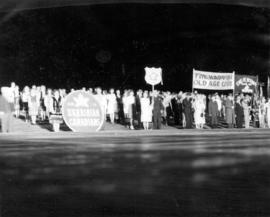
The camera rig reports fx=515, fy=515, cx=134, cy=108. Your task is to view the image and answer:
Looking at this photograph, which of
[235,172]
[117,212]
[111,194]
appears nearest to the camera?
[117,212]

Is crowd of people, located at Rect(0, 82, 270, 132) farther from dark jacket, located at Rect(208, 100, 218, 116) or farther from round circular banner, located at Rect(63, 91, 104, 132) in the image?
round circular banner, located at Rect(63, 91, 104, 132)

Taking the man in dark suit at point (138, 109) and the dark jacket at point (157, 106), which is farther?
the man in dark suit at point (138, 109)

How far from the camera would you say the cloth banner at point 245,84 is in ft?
63.0

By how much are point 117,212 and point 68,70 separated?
63.0 ft

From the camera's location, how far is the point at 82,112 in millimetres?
14289

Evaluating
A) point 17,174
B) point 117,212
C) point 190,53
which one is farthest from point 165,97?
point 117,212

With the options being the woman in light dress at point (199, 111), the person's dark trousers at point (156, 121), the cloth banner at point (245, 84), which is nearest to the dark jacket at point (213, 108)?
the woman in light dress at point (199, 111)

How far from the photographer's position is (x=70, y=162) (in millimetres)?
7027

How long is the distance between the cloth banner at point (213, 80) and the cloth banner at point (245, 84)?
0.87 feet

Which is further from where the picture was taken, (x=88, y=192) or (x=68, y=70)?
(x=68, y=70)

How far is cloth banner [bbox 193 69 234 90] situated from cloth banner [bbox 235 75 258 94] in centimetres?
26

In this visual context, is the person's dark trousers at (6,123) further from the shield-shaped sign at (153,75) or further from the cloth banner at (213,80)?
the cloth banner at (213,80)

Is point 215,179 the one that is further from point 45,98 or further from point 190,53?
point 190,53

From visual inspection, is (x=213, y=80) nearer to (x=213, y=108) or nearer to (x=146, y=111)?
Result: (x=213, y=108)
